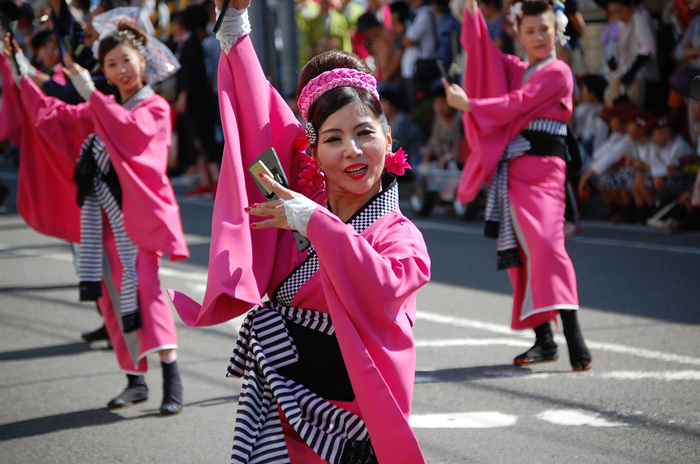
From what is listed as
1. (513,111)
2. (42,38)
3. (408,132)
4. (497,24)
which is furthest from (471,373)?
(408,132)

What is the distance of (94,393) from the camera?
14.5 feet

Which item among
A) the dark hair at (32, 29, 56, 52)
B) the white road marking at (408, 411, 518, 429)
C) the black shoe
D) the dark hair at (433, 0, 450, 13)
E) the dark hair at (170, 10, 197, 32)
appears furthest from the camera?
the dark hair at (170, 10, 197, 32)

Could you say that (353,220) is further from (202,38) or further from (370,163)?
(202,38)

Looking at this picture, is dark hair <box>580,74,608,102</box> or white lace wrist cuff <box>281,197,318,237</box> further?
dark hair <box>580,74,608,102</box>

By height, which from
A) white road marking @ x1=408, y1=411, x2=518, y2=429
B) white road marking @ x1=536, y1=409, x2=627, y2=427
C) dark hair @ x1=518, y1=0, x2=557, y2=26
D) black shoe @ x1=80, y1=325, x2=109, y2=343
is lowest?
black shoe @ x1=80, y1=325, x2=109, y2=343

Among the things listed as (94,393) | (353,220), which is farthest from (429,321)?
(353,220)

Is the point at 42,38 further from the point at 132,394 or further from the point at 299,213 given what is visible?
the point at 299,213

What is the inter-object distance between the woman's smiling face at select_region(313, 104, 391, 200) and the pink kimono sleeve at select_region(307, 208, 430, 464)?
26 cm

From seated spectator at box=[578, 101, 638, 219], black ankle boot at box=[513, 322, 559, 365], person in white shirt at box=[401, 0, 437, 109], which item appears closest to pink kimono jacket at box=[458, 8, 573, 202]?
black ankle boot at box=[513, 322, 559, 365]

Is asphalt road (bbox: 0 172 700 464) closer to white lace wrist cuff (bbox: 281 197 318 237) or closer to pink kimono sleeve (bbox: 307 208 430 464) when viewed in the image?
pink kimono sleeve (bbox: 307 208 430 464)

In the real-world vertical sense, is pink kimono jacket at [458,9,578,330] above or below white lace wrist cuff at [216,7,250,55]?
below

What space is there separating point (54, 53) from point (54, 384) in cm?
291

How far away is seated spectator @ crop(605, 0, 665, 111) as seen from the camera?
29.3 ft

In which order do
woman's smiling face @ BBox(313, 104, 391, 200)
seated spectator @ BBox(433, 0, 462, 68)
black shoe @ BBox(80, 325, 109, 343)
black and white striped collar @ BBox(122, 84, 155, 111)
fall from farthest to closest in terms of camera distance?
seated spectator @ BBox(433, 0, 462, 68) → black shoe @ BBox(80, 325, 109, 343) → black and white striped collar @ BBox(122, 84, 155, 111) → woman's smiling face @ BBox(313, 104, 391, 200)
